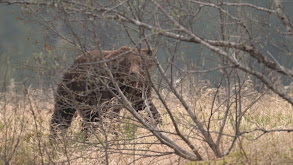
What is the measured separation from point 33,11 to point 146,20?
1.16 metres

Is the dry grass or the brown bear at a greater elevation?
the brown bear

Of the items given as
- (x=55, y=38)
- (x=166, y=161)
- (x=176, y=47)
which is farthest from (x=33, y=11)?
(x=166, y=161)

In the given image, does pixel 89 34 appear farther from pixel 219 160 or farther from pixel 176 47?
pixel 219 160

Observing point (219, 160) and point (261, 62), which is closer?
point (261, 62)

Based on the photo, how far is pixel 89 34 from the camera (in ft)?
16.5

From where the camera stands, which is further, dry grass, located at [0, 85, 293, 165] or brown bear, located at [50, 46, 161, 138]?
dry grass, located at [0, 85, 293, 165]

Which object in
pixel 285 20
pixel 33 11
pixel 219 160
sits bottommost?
pixel 219 160

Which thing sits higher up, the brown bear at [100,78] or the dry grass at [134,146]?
the brown bear at [100,78]

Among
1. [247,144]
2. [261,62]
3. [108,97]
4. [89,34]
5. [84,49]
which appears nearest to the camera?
[261,62]

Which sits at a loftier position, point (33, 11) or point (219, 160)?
point (33, 11)

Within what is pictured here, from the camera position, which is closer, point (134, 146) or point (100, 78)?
point (100, 78)

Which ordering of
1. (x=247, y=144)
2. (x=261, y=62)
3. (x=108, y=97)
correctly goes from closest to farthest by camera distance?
(x=261, y=62)
(x=247, y=144)
(x=108, y=97)

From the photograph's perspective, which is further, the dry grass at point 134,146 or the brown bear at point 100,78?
the dry grass at point 134,146

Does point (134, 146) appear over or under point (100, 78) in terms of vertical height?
under
